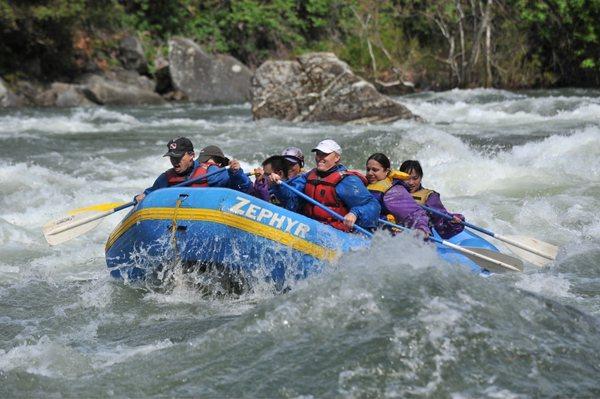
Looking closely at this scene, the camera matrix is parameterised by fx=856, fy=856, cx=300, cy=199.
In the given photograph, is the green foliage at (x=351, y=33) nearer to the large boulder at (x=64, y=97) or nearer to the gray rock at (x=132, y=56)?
the gray rock at (x=132, y=56)

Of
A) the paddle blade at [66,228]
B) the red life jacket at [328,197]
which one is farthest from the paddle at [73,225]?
the red life jacket at [328,197]

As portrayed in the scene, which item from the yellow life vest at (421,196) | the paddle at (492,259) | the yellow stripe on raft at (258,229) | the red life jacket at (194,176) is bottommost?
the paddle at (492,259)

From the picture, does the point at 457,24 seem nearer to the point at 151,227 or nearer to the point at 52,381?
the point at 151,227

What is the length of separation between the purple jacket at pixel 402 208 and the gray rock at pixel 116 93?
13547 mm

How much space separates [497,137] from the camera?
12.2 m

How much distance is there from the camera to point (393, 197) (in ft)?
20.1

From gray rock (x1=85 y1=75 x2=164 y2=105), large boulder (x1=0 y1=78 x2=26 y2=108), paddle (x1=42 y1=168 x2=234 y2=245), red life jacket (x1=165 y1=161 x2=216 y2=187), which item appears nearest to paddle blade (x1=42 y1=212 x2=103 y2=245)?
paddle (x1=42 y1=168 x2=234 y2=245)

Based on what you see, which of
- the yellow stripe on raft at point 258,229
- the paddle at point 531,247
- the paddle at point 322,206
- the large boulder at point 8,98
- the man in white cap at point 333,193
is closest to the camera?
the yellow stripe on raft at point 258,229

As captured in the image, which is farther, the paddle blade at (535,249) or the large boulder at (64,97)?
the large boulder at (64,97)

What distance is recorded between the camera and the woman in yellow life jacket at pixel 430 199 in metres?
6.62

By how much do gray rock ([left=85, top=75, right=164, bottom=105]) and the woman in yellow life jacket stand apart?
13.1m

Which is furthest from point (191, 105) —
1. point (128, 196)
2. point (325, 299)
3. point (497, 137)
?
point (325, 299)

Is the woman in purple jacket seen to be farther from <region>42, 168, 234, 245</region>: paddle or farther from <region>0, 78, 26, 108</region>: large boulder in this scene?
<region>0, 78, 26, 108</region>: large boulder

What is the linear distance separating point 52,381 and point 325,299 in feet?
4.64
